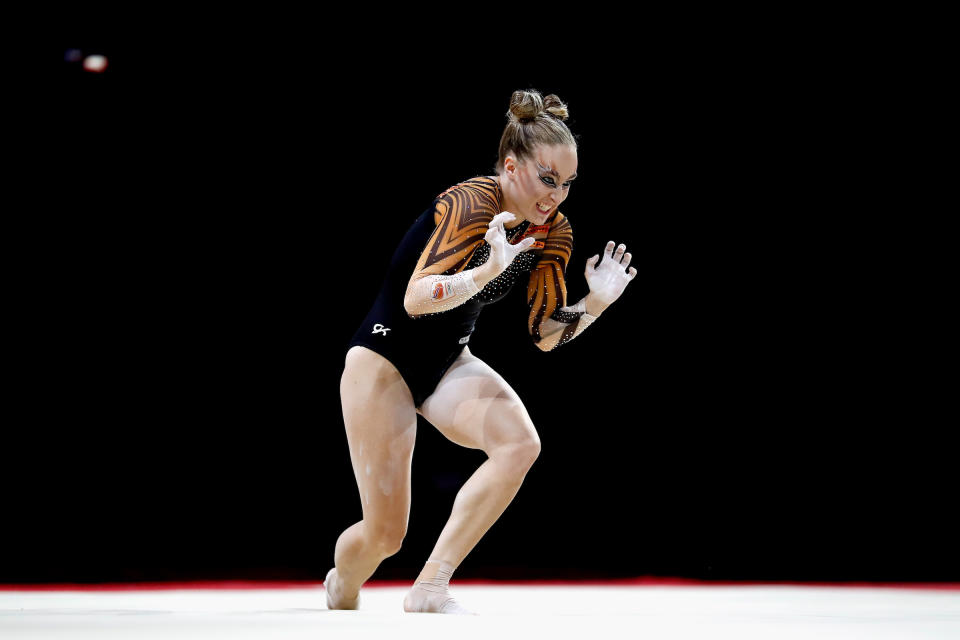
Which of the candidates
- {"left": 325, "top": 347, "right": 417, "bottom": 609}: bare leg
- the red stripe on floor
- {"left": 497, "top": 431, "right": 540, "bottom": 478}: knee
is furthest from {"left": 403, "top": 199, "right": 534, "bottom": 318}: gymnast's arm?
the red stripe on floor

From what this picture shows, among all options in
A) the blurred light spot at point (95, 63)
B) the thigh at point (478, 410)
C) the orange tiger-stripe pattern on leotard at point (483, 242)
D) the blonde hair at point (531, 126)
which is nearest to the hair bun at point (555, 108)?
the blonde hair at point (531, 126)

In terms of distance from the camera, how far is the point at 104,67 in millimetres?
4188

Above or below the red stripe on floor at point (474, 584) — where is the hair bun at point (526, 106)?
above

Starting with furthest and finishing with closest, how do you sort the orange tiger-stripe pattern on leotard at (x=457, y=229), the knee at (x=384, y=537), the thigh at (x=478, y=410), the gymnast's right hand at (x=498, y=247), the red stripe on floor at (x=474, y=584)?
the red stripe on floor at (x=474, y=584) < the knee at (x=384, y=537) < the thigh at (x=478, y=410) < the orange tiger-stripe pattern on leotard at (x=457, y=229) < the gymnast's right hand at (x=498, y=247)

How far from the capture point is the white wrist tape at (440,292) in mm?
2174

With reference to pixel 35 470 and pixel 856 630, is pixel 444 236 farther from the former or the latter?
pixel 35 470

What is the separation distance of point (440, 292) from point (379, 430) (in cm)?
41

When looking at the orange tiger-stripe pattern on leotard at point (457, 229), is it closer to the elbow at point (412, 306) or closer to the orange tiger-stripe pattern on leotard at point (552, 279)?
the elbow at point (412, 306)

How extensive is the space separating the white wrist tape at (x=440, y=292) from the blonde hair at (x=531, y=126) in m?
0.37

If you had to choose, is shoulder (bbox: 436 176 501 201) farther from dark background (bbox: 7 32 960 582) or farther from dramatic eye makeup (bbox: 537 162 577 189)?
dark background (bbox: 7 32 960 582)

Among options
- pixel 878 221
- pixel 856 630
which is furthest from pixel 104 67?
→ pixel 856 630

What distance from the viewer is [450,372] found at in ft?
8.22

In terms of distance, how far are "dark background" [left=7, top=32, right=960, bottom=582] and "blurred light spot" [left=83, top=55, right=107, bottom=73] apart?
0.03m

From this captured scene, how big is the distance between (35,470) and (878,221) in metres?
3.51
